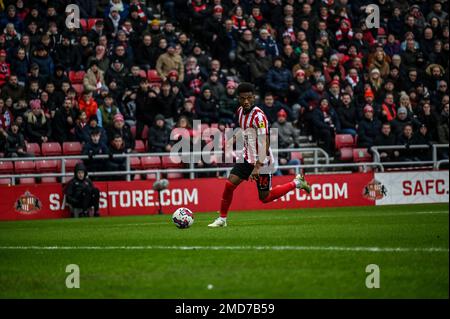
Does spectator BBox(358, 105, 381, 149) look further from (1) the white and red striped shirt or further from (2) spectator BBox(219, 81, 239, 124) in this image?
(1) the white and red striped shirt

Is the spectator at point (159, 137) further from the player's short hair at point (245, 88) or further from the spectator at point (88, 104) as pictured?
the player's short hair at point (245, 88)

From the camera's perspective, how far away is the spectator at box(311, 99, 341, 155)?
85.9 feet

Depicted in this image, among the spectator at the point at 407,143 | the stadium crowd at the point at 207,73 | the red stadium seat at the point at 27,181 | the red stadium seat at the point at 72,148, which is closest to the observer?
the red stadium seat at the point at 27,181

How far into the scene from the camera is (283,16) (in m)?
29.6

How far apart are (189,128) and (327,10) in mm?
8759

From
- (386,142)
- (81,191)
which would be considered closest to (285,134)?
(386,142)

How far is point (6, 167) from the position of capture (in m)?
22.8

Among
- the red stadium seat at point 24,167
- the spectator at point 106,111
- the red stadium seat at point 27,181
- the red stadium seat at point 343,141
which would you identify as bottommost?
the red stadium seat at point 27,181

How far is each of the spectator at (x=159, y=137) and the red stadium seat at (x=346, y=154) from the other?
202 inches

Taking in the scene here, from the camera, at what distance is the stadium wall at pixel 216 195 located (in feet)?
73.6

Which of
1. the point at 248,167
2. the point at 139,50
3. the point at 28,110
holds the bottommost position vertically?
the point at 248,167

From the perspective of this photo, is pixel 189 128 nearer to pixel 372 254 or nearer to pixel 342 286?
pixel 372 254

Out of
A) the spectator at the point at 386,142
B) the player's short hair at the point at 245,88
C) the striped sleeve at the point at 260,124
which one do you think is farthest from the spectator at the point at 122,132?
the player's short hair at the point at 245,88

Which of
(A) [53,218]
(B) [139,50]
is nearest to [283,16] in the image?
(B) [139,50]
